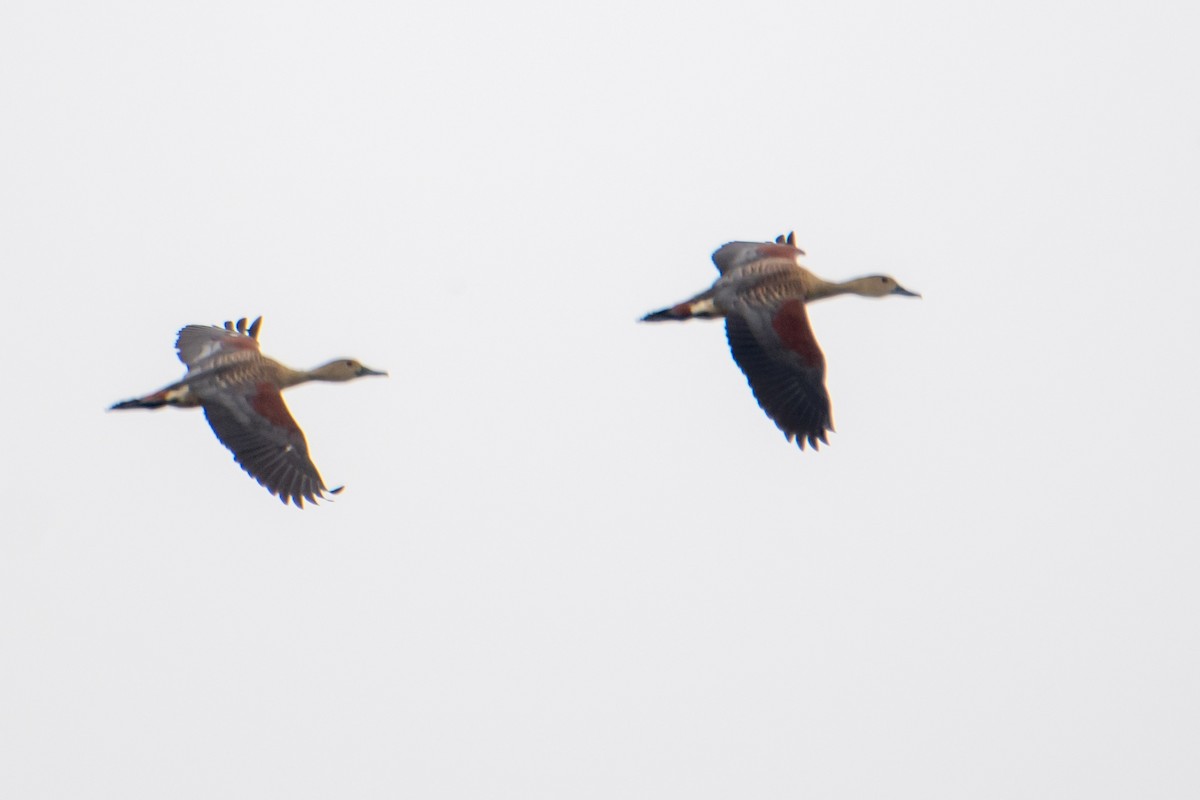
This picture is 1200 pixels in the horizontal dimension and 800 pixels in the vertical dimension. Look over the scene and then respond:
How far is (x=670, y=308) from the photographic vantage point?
A: 109 ft

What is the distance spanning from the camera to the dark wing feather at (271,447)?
32.0m

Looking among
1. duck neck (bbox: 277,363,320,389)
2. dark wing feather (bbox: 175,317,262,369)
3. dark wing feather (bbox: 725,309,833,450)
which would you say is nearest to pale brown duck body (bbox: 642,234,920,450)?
dark wing feather (bbox: 725,309,833,450)

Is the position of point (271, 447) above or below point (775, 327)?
below

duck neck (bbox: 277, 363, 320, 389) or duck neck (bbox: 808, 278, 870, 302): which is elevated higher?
duck neck (bbox: 808, 278, 870, 302)

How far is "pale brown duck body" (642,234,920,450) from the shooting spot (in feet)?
105

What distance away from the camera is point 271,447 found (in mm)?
32094

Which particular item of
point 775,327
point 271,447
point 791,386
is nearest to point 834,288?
point 775,327

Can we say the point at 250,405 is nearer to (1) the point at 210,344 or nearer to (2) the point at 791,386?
(1) the point at 210,344

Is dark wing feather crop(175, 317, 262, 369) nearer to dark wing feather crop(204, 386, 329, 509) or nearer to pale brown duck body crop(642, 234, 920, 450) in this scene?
dark wing feather crop(204, 386, 329, 509)

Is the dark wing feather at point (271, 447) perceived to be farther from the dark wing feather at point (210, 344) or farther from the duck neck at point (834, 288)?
the duck neck at point (834, 288)

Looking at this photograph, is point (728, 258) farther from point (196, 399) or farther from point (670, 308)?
point (196, 399)

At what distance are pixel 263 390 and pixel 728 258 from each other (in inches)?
222

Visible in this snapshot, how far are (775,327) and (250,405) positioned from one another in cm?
593

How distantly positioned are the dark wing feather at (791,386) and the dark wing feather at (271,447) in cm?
500
